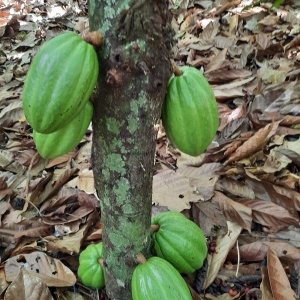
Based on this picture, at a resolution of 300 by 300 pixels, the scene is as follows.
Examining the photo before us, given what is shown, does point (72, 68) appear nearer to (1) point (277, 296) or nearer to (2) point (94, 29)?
(2) point (94, 29)

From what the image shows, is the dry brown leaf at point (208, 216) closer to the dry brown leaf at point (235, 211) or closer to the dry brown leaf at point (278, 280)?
the dry brown leaf at point (235, 211)

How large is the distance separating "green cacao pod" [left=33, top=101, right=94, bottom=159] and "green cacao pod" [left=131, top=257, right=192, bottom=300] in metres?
0.42

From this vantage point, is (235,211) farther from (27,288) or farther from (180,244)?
(27,288)

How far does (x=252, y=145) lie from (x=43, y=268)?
3.69ft

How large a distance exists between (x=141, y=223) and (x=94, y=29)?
0.59m

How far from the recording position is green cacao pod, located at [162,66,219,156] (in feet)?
3.42

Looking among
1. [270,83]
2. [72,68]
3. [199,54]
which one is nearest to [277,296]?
[72,68]

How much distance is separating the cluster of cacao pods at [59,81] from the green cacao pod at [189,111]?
0.77 feet

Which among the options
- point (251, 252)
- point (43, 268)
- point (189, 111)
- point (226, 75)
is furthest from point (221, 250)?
point (226, 75)

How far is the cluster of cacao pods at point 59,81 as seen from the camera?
2.85 feet

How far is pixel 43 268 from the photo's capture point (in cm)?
175

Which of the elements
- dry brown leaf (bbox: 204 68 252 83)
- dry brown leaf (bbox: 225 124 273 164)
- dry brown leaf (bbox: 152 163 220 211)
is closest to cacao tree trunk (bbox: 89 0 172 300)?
dry brown leaf (bbox: 152 163 220 211)

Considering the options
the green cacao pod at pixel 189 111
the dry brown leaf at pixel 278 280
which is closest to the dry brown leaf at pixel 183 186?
the dry brown leaf at pixel 278 280

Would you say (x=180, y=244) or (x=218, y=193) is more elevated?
(x=180, y=244)
